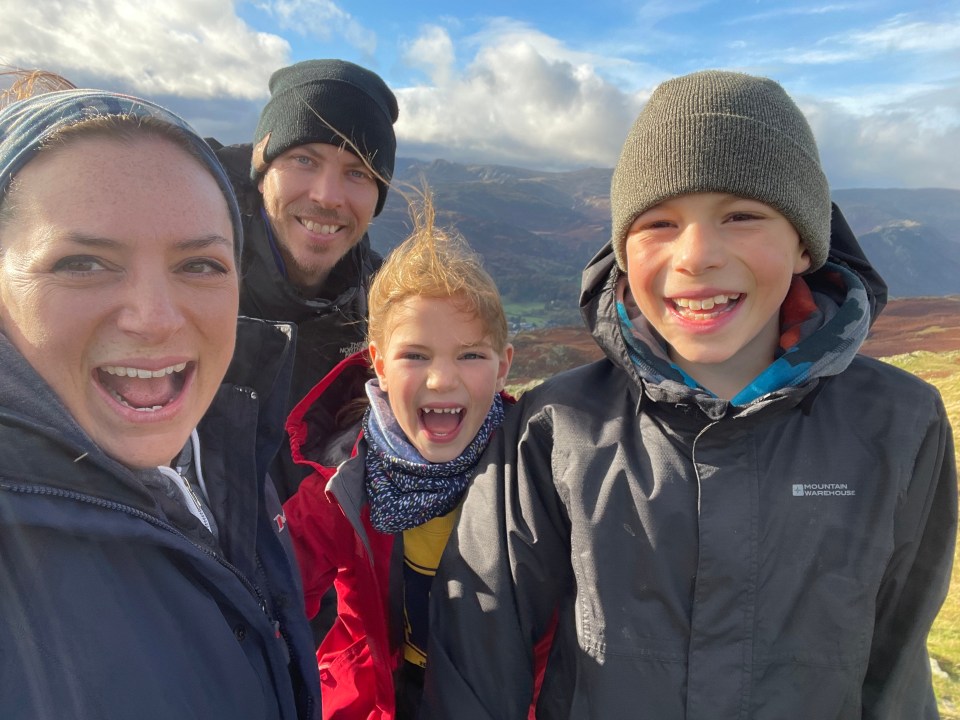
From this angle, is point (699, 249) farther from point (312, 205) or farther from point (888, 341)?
point (888, 341)

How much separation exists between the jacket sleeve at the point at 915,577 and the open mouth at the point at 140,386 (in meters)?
2.69

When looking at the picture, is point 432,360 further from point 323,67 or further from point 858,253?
point 323,67

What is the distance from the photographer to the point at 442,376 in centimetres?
285

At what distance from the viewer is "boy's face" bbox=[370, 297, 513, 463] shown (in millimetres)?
2893

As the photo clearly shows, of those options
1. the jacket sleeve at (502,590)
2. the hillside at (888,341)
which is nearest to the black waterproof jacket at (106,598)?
the jacket sleeve at (502,590)

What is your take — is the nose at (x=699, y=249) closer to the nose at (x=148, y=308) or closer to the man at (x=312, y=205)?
the nose at (x=148, y=308)

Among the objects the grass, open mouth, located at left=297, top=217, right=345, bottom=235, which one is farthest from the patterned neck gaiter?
the grass

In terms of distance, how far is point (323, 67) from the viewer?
448cm

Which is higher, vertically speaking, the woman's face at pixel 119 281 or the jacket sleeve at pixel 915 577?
the woman's face at pixel 119 281

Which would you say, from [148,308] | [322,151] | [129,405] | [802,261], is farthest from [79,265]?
[322,151]

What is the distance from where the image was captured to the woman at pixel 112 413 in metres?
1.36

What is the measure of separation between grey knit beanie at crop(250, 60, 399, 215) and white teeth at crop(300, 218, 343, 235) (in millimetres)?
546

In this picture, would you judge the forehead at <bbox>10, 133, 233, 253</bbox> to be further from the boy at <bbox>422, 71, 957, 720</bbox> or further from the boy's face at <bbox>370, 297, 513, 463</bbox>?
the boy at <bbox>422, 71, 957, 720</bbox>

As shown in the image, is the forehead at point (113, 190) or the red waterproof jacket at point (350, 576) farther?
the red waterproof jacket at point (350, 576)
